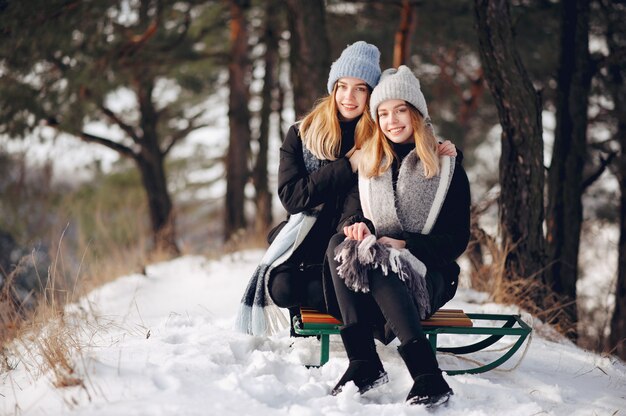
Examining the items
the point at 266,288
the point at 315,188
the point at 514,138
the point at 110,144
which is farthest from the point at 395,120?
the point at 110,144

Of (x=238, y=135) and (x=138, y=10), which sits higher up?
(x=138, y=10)

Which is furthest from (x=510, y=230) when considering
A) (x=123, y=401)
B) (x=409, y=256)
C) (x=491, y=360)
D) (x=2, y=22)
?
(x=2, y=22)

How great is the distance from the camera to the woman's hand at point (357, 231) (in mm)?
3129

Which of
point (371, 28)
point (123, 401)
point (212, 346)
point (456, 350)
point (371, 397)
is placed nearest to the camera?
point (123, 401)

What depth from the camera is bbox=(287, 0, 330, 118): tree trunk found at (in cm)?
629

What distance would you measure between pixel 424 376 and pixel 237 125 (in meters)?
8.42

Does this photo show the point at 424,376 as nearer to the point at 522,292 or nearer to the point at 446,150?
the point at 446,150

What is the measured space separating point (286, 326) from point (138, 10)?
578 cm

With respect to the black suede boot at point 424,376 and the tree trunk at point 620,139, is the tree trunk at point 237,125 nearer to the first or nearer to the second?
the tree trunk at point 620,139

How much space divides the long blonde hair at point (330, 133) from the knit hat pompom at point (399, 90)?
0.17 meters

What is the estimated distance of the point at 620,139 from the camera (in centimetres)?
795

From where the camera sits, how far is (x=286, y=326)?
3500mm

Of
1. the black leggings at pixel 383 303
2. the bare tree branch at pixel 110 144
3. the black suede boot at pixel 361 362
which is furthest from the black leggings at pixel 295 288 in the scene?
the bare tree branch at pixel 110 144

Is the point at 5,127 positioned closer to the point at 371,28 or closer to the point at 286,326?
the point at 371,28
